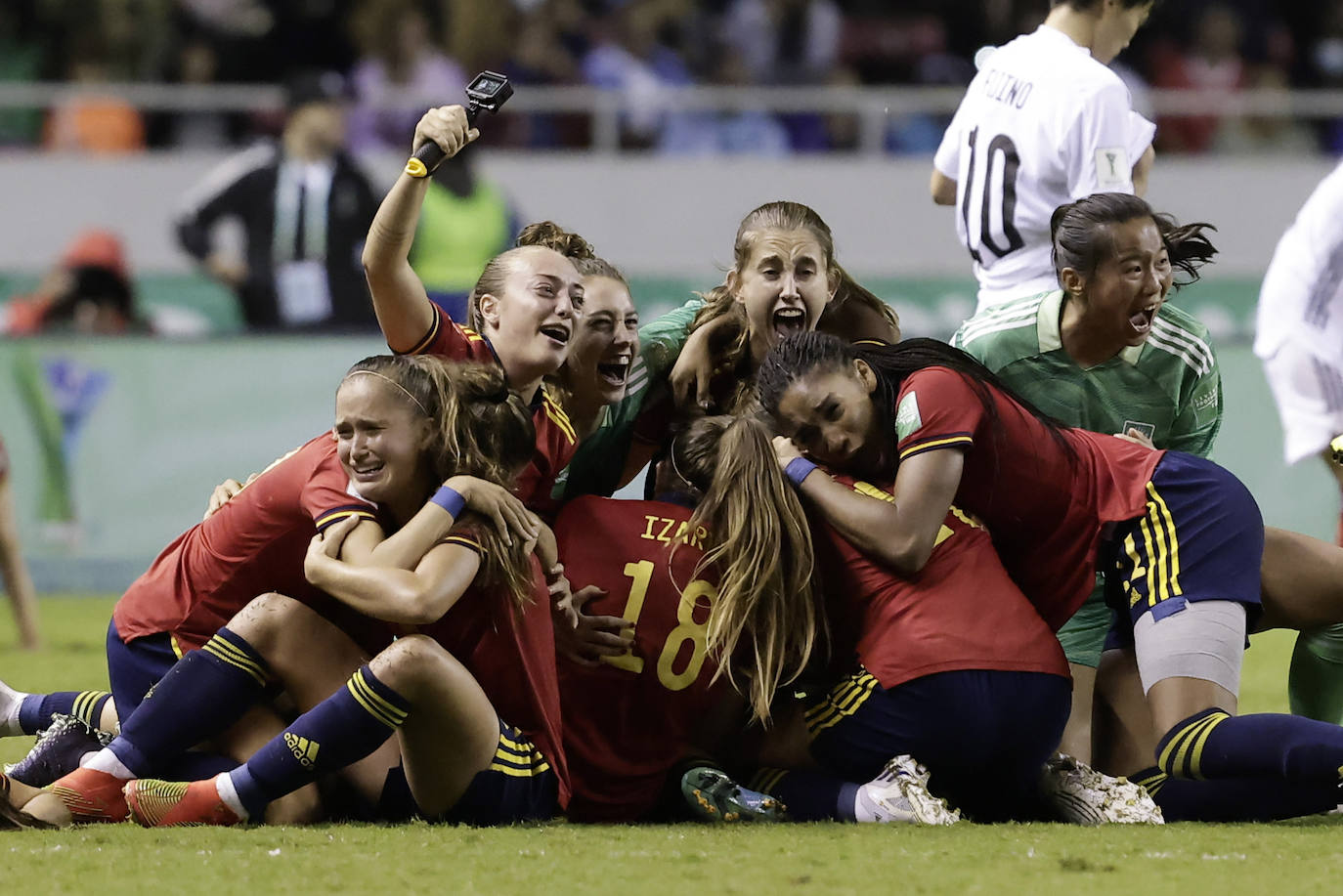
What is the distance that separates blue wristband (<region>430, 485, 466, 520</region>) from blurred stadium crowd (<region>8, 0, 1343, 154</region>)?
7306 millimetres

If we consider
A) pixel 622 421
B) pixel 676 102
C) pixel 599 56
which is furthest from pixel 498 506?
pixel 599 56

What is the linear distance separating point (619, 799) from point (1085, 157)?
232cm

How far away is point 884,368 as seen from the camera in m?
3.94

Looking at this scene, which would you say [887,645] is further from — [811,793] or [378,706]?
[378,706]

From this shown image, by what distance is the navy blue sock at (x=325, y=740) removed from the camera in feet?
10.9

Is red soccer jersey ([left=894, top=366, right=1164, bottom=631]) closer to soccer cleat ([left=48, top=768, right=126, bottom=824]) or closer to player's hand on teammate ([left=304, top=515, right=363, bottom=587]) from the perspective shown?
player's hand on teammate ([left=304, top=515, right=363, bottom=587])

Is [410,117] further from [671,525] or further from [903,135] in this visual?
[671,525]

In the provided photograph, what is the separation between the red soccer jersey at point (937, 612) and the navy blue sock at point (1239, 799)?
14.1 inches

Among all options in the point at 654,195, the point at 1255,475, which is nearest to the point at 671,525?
the point at 1255,475

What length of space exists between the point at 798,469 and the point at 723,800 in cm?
71

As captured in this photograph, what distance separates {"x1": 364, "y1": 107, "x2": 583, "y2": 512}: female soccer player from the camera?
3900mm

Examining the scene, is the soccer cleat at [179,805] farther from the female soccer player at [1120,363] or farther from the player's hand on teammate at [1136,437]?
the player's hand on teammate at [1136,437]

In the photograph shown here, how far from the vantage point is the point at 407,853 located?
3.19m

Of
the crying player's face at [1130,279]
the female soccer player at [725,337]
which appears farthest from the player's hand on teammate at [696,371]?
the crying player's face at [1130,279]
